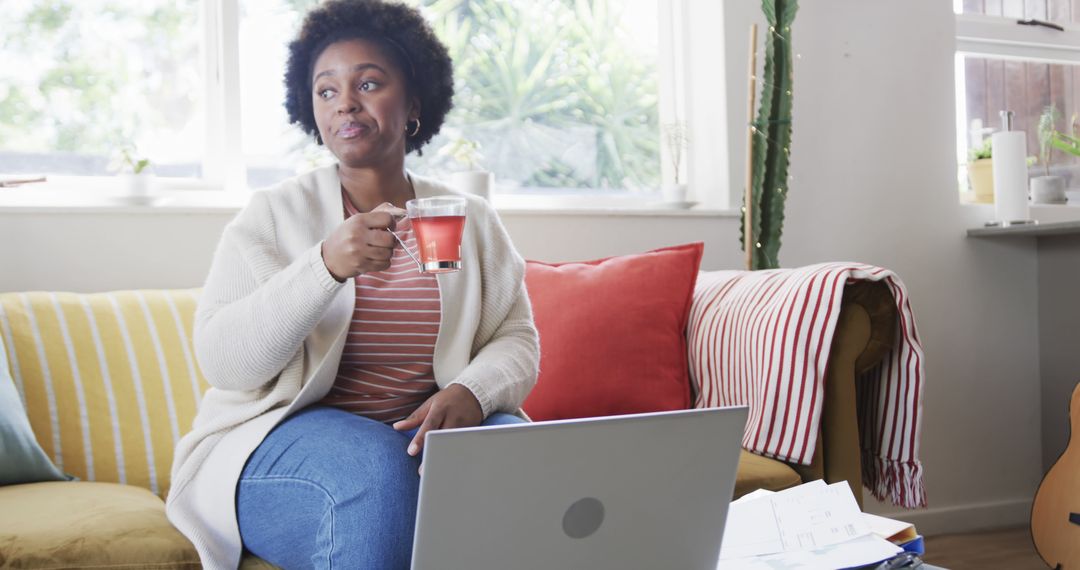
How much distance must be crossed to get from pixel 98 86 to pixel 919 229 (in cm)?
239

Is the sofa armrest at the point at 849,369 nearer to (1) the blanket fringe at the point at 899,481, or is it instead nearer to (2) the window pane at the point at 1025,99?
(1) the blanket fringe at the point at 899,481

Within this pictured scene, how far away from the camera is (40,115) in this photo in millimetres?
2348

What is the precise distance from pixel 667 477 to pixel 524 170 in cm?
197

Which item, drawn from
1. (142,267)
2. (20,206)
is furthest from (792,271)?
(20,206)

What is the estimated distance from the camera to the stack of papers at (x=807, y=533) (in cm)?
107

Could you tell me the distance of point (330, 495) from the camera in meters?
1.17

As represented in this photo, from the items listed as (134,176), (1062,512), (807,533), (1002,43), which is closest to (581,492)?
(807,533)

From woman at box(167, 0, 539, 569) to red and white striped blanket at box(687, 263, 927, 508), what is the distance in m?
0.57

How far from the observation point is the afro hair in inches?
63.6

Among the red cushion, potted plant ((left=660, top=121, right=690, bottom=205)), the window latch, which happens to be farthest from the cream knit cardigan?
the window latch

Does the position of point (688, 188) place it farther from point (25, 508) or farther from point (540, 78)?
point (25, 508)

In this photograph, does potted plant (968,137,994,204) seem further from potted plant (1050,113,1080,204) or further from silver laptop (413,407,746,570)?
silver laptop (413,407,746,570)

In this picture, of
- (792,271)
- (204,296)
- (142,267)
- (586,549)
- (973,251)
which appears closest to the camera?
(586,549)

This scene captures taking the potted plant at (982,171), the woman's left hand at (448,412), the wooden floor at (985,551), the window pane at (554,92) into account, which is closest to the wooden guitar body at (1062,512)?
the wooden floor at (985,551)
